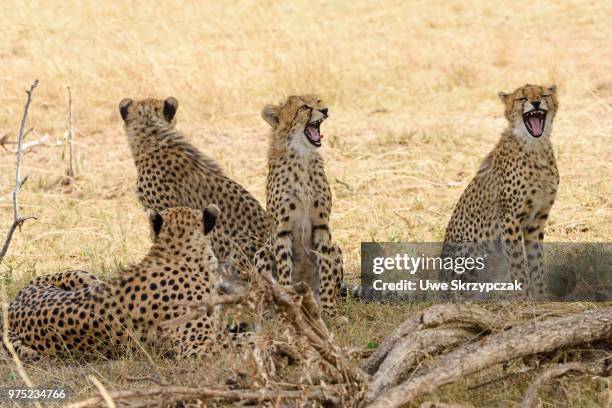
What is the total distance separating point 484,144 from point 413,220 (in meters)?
1.62

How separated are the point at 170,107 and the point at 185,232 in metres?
1.42

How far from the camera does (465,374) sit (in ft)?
12.2

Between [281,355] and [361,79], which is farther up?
[361,79]

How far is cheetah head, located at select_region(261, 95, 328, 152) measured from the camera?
548cm

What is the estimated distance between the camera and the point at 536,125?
5.76 metres

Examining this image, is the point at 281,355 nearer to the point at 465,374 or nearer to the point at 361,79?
the point at 465,374

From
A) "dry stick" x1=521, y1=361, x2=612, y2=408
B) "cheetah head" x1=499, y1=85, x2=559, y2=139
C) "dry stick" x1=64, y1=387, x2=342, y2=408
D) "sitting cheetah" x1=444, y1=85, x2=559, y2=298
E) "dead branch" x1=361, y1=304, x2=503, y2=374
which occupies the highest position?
"cheetah head" x1=499, y1=85, x2=559, y2=139

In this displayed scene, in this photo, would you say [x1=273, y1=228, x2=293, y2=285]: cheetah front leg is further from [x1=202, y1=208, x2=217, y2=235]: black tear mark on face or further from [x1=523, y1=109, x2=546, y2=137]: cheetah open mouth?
→ [x1=523, y1=109, x2=546, y2=137]: cheetah open mouth

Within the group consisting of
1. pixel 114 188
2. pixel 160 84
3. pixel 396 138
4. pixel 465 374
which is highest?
pixel 160 84

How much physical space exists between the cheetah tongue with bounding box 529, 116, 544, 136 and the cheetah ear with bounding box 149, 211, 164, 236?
200 centimetres

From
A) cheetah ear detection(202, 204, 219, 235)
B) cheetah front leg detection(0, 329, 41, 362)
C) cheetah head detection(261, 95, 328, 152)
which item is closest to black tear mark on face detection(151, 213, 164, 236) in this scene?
cheetah ear detection(202, 204, 219, 235)

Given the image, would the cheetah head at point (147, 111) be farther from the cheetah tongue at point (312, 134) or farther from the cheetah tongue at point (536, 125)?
the cheetah tongue at point (536, 125)

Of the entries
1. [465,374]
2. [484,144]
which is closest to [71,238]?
[484,144]

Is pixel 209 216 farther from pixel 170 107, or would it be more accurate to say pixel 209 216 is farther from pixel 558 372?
pixel 558 372
